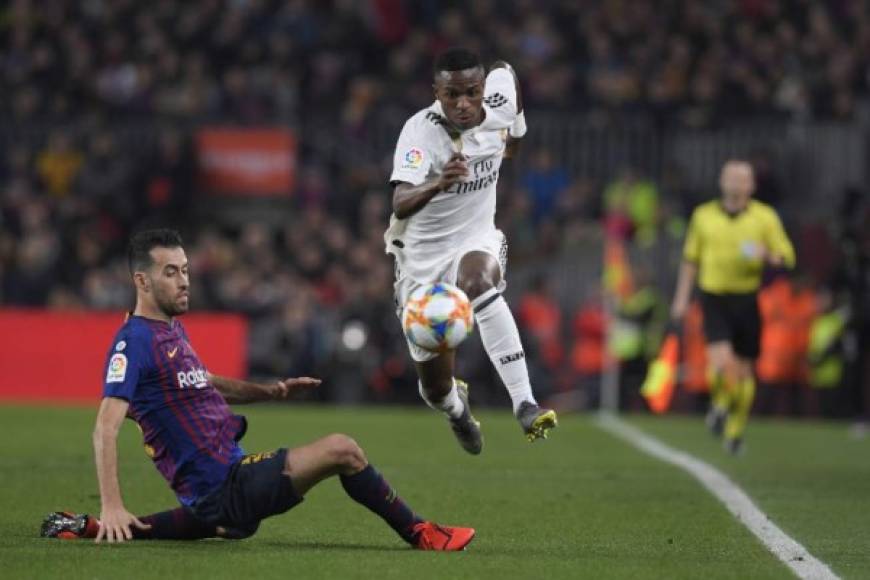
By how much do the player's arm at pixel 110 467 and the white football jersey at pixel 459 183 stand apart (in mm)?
2491

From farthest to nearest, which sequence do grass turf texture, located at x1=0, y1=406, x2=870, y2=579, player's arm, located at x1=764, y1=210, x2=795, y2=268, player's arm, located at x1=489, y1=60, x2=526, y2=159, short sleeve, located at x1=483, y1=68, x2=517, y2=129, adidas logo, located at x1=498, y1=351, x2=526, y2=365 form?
player's arm, located at x1=764, y1=210, x2=795, y2=268, player's arm, located at x1=489, y1=60, x2=526, y2=159, short sleeve, located at x1=483, y1=68, x2=517, y2=129, adidas logo, located at x1=498, y1=351, x2=526, y2=365, grass turf texture, located at x1=0, y1=406, x2=870, y2=579

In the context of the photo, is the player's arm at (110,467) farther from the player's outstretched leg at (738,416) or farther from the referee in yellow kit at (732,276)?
the referee in yellow kit at (732,276)

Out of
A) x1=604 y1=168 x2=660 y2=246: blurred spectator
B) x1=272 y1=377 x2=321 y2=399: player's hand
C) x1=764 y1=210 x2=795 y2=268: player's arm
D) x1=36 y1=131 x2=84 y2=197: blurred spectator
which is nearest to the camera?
x1=272 y1=377 x2=321 y2=399: player's hand

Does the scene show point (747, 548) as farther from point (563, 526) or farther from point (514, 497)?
point (514, 497)

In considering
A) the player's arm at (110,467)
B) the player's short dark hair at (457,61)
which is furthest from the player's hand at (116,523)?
the player's short dark hair at (457,61)

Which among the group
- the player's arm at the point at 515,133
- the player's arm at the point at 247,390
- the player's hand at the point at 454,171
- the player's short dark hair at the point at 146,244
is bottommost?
the player's arm at the point at 247,390

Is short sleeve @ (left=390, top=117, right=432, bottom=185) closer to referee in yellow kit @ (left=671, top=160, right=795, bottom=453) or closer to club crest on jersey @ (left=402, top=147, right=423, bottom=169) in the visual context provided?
club crest on jersey @ (left=402, top=147, right=423, bottom=169)

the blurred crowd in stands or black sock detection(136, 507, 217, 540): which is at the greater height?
the blurred crowd in stands

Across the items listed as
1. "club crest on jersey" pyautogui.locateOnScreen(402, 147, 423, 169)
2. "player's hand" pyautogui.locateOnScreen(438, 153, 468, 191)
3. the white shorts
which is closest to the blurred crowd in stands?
the white shorts

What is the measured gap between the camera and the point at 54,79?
78.4 feet

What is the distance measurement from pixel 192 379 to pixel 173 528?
2.30 ft

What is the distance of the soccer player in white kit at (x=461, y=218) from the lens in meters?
9.13

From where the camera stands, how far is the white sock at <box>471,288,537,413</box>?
9414mm

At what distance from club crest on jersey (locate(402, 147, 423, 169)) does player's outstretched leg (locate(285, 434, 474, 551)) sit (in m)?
2.01
